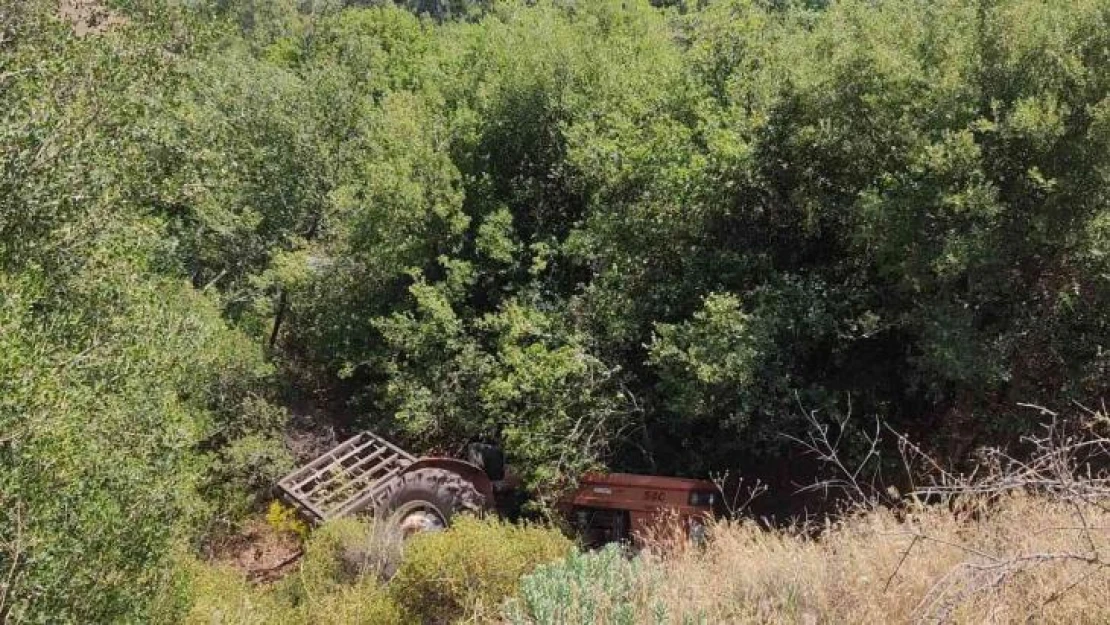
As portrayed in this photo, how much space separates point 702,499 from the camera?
9727 mm

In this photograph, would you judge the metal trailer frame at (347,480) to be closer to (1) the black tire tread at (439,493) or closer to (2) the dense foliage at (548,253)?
(1) the black tire tread at (439,493)

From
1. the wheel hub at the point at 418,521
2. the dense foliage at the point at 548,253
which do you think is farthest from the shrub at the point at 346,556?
the dense foliage at the point at 548,253

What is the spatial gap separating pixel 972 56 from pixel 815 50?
2307 mm

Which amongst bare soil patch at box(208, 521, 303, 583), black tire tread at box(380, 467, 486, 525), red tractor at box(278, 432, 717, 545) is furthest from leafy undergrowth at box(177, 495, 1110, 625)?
bare soil patch at box(208, 521, 303, 583)

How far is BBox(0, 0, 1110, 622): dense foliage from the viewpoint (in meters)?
7.73

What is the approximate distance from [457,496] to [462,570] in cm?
267

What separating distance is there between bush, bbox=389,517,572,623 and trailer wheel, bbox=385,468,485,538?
1.85m

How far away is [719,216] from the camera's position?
39.3 ft

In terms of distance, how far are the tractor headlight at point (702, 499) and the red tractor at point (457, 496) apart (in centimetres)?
1

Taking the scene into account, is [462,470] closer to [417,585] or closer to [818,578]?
[417,585]

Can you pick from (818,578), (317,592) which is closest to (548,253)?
(317,592)

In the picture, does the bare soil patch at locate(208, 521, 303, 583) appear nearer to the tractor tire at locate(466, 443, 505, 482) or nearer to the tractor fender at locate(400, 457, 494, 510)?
the tractor tire at locate(466, 443, 505, 482)

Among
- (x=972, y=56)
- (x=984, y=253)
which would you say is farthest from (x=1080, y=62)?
(x=984, y=253)

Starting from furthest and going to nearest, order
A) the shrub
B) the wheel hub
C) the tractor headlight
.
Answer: the wheel hub
the tractor headlight
the shrub
